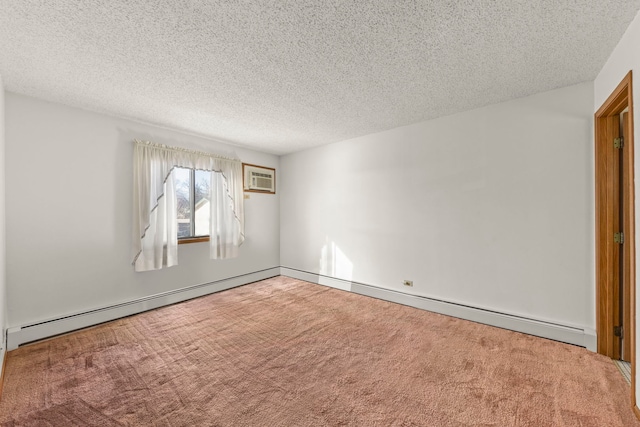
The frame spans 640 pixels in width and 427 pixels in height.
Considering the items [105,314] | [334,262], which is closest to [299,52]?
[334,262]

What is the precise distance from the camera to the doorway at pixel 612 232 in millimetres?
2178

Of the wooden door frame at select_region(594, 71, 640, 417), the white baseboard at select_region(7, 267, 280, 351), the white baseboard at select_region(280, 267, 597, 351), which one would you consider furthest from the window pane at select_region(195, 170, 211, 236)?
the wooden door frame at select_region(594, 71, 640, 417)

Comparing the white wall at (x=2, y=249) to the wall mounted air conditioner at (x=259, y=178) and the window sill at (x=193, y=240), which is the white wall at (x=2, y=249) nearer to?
the window sill at (x=193, y=240)

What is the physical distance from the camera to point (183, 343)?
2537 mm

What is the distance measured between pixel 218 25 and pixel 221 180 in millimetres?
2821

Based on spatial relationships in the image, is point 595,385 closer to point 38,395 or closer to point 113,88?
point 38,395

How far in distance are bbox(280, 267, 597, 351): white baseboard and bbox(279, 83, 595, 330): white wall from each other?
0.07 meters

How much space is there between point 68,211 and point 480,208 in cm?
464

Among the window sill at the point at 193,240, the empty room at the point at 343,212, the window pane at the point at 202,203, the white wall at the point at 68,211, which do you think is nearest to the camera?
the empty room at the point at 343,212

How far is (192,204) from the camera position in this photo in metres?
3.99

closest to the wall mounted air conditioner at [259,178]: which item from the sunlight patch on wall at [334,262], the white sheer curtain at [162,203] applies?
the white sheer curtain at [162,203]

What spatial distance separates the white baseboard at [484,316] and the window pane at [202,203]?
225 centimetres

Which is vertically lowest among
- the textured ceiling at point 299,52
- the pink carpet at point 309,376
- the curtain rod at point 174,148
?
the pink carpet at point 309,376

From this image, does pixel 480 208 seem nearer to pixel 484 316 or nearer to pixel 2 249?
pixel 484 316
